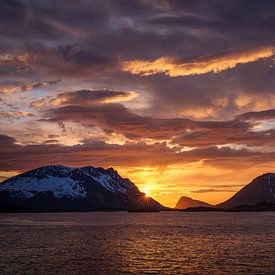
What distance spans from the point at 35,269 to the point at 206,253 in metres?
35.5

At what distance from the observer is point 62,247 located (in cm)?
10338

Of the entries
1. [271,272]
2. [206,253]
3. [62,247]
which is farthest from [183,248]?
[271,272]

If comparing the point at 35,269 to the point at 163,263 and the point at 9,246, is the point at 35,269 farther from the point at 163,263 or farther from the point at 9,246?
the point at 9,246

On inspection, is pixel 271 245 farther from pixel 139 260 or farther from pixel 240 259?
pixel 139 260

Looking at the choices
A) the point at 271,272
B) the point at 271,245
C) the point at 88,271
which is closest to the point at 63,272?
the point at 88,271

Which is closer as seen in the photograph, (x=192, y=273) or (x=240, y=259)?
(x=192, y=273)

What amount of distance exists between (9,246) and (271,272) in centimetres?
6511

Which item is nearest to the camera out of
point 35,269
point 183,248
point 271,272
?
point 271,272

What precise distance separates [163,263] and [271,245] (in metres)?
40.1

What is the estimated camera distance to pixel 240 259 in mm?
78375

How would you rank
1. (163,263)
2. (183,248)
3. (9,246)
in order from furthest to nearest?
(9,246)
(183,248)
(163,263)

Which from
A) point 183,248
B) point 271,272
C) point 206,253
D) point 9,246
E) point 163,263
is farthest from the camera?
point 9,246

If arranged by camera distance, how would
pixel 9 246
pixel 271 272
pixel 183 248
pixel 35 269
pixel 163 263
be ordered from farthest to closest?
pixel 9 246 < pixel 183 248 < pixel 163 263 < pixel 35 269 < pixel 271 272

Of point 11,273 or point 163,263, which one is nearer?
point 11,273
